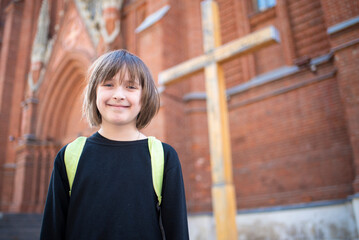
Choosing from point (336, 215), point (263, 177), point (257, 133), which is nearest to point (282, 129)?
point (257, 133)

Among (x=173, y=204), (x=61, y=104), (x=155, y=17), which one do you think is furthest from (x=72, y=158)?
(x=61, y=104)

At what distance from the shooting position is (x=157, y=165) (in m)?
1.22

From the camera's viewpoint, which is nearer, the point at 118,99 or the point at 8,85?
the point at 118,99

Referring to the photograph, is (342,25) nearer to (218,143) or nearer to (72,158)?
(218,143)

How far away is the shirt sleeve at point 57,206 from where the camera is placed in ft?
3.70

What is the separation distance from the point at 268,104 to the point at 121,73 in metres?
6.18

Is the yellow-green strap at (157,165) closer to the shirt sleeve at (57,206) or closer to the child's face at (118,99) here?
the child's face at (118,99)

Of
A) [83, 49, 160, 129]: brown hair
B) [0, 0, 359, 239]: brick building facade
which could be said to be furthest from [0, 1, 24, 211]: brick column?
[83, 49, 160, 129]: brown hair

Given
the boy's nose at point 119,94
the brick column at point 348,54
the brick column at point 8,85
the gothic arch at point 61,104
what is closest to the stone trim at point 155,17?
the brick column at point 348,54

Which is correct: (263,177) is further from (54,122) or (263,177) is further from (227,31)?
(54,122)

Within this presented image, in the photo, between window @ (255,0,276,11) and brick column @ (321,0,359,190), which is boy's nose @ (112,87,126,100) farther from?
window @ (255,0,276,11)

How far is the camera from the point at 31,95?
1188 centimetres

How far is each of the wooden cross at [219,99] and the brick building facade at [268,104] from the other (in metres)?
0.92

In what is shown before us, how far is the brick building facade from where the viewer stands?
18.5ft
